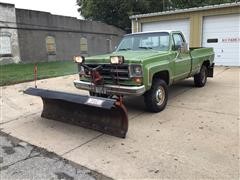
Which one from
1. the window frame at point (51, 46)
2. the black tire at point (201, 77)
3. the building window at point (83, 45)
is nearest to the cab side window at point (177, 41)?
the black tire at point (201, 77)

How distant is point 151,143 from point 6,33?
17837 mm

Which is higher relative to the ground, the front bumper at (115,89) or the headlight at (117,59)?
the headlight at (117,59)

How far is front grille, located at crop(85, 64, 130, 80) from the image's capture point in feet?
17.2

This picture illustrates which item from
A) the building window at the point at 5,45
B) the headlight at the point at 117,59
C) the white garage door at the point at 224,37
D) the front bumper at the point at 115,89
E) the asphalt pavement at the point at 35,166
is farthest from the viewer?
the building window at the point at 5,45

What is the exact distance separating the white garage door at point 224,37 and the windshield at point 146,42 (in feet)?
27.3

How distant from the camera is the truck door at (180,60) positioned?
6.50 meters

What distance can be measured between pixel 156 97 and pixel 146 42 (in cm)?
174

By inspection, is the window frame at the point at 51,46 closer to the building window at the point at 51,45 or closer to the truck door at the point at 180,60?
the building window at the point at 51,45

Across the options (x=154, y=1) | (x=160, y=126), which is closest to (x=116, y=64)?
(x=160, y=126)

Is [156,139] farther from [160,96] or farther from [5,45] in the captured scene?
[5,45]

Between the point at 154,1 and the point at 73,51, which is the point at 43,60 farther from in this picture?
the point at 154,1

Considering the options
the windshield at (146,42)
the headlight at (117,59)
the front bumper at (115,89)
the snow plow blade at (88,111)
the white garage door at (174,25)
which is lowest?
the snow plow blade at (88,111)

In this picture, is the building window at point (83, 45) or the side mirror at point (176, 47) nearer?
the side mirror at point (176, 47)

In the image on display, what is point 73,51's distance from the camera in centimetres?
2575
